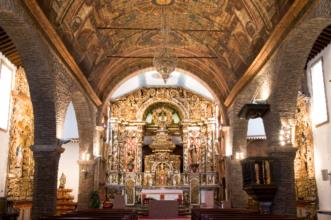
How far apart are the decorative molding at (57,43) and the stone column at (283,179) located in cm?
667

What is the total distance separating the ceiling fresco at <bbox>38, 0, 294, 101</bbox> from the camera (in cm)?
1088

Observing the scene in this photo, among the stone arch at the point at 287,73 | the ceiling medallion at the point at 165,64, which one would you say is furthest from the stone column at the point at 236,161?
the ceiling medallion at the point at 165,64

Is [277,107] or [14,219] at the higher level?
[277,107]

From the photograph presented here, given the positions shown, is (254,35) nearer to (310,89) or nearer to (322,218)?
(310,89)

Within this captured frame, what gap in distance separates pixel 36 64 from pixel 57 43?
965mm

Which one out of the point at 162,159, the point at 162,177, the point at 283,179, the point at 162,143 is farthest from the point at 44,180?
the point at 162,143

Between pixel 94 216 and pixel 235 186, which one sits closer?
pixel 94 216

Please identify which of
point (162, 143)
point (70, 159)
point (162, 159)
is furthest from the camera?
point (162, 143)

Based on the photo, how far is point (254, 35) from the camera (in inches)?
462

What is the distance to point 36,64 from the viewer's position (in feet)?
32.3

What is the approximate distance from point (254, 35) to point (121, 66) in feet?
23.3

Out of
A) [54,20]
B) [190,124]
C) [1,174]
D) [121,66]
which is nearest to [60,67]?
[54,20]

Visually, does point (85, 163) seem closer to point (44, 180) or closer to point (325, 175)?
point (44, 180)

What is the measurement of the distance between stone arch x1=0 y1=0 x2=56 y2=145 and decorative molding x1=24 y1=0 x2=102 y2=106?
0.21m
